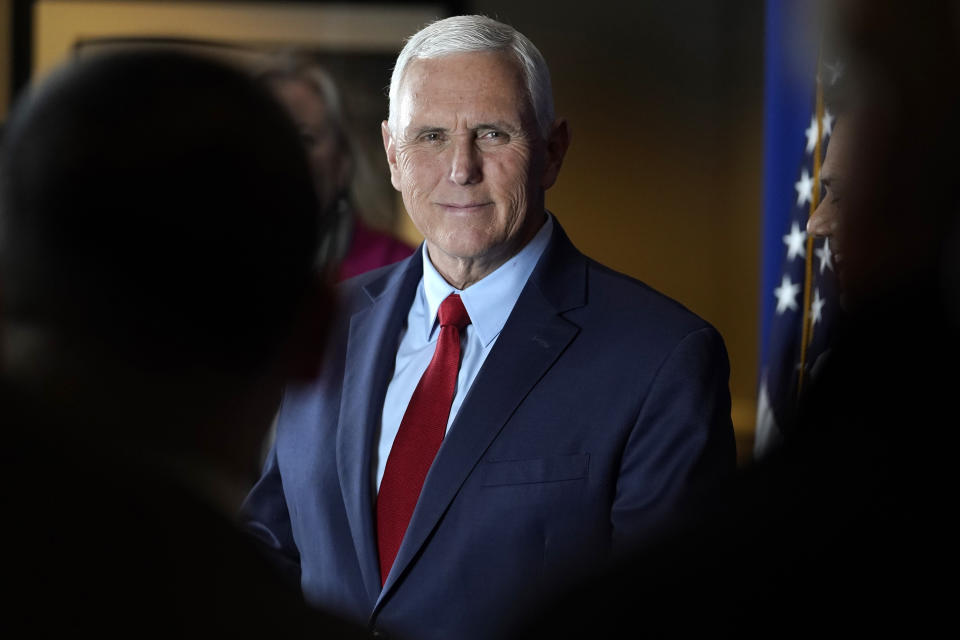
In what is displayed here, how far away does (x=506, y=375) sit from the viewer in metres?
1.89

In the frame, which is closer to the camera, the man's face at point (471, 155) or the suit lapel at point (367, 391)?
the suit lapel at point (367, 391)

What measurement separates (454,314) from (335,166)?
161 cm

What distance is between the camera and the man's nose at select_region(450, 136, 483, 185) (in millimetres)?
2053

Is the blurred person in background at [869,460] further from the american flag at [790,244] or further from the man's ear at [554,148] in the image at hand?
the american flag at [790,244]

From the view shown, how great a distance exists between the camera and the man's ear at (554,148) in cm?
215

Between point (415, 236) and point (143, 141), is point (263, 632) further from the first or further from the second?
point (415, 236)

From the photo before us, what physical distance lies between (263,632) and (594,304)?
129 cm

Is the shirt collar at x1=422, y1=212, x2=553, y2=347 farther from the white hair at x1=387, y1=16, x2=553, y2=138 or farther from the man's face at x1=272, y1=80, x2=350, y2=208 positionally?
the man's face at x1=272, y1=80, x2=350, y2=208

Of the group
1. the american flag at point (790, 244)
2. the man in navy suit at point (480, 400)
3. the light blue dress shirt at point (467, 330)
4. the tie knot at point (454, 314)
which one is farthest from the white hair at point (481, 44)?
the american flag at point (790, 244)

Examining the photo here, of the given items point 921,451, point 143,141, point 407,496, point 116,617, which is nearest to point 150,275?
point 143,141

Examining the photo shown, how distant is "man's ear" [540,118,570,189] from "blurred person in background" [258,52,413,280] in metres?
1.32

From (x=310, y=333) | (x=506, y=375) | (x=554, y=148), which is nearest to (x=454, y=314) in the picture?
(x=506, y=375)

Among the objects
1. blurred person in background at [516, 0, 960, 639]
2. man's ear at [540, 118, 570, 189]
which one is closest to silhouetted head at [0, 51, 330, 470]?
blurred person in background at [516, 0, 960, 639]

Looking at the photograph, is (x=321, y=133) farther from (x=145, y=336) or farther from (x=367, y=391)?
(x=145, y=336)
